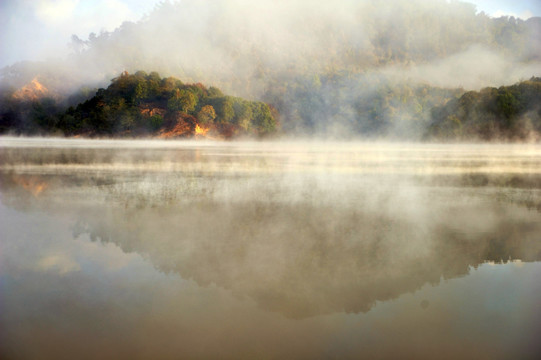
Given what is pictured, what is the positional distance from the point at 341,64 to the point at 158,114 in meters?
88.5

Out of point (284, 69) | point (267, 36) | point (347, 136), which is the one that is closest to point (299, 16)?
point (267, 36)

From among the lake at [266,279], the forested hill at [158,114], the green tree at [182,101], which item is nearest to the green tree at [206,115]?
the forested hill at [158,114]

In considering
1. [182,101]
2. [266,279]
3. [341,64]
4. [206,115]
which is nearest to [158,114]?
[182,101]

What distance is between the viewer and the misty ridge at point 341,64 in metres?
84.4

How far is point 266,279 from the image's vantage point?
4445mm

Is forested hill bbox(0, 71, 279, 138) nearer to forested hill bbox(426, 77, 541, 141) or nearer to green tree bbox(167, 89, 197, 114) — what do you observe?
green tree bbox(167, 89, 197, 114)

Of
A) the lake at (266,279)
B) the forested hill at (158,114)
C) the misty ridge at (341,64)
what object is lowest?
the lake at (266,279)

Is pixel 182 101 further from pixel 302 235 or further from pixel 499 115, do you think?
pixel 302 235

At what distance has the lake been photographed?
318cm

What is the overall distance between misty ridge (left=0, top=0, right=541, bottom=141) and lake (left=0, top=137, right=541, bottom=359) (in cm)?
6439

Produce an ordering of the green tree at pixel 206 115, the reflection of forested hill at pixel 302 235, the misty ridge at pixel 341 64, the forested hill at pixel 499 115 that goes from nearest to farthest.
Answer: the reflection of forested hill at pixel 302 235 < the forested hill at pixel 499 115 < the green tree at pixel 206 115 < the misty ridge at pixel 341 64

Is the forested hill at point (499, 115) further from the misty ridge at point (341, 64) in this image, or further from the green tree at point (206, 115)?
the green tree at point (206, 115)

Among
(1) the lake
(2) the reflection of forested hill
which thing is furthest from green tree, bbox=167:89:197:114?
(1) the lake

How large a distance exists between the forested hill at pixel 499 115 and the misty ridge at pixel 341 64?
0.17 metres
